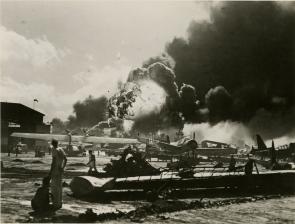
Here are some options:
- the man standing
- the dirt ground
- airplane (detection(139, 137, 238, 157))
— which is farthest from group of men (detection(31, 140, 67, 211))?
airplane (detection(139, 137, 238, 157))

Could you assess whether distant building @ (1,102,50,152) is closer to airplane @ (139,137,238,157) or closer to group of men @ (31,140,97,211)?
airplane @ (139,137,238,157)

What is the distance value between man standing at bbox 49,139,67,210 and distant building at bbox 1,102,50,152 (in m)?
41.0

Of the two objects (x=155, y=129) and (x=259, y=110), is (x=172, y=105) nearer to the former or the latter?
(x=155, y=129)

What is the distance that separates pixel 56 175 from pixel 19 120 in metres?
45.6

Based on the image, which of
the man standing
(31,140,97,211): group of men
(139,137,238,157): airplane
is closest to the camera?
(31,140,97,211): group of men

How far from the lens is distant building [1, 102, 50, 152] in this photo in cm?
4750

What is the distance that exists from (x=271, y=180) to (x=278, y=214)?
4.47m

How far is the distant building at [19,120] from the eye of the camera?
47.5 m

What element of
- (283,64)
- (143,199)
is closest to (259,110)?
(283,64)

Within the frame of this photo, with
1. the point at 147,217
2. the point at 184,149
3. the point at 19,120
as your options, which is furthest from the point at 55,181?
the point at 19,120

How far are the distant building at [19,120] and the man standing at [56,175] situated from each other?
41013 mm

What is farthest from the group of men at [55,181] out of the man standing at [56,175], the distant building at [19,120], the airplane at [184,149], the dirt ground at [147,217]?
the distant building at [19,120]

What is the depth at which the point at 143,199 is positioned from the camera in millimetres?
10750

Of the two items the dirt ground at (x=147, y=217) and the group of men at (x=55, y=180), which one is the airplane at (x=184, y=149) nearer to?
the dirt ground at (x=147, y=217)
